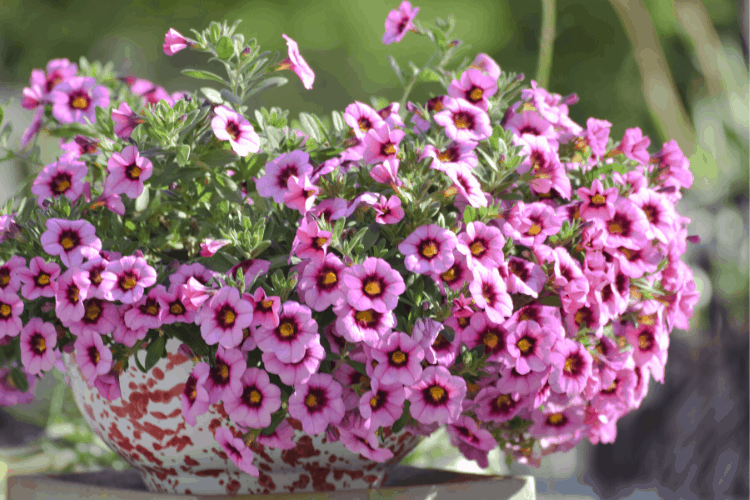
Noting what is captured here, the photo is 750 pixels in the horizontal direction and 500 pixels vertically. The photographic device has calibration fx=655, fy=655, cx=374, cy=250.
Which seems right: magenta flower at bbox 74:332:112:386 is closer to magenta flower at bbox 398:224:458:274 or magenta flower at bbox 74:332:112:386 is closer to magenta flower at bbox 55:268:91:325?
magenta flower at bbox 55:268:91:325

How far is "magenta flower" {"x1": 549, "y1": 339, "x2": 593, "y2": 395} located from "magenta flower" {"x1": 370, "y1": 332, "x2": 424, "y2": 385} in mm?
145

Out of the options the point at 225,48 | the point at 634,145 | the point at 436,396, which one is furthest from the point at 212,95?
the point at 634,145

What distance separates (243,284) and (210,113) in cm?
22

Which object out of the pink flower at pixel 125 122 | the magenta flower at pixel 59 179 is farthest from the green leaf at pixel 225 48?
the magenta flower at pixel 59 179

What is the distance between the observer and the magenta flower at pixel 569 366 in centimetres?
67

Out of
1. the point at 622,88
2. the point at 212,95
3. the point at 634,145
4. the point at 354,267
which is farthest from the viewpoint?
the point at 622,88

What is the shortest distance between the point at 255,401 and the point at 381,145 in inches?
11.3

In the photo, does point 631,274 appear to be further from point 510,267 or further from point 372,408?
point 372,408

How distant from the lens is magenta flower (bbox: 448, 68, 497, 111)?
79 centimetres

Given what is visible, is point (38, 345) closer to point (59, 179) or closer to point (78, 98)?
point (59, 179)

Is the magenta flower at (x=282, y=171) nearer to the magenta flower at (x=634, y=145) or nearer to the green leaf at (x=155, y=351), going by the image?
the green leaf at (x=155, y=351)

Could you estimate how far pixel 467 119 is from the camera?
2.42 feet

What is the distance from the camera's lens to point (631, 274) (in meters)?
0.72

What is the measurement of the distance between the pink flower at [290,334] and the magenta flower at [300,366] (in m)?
0.01
